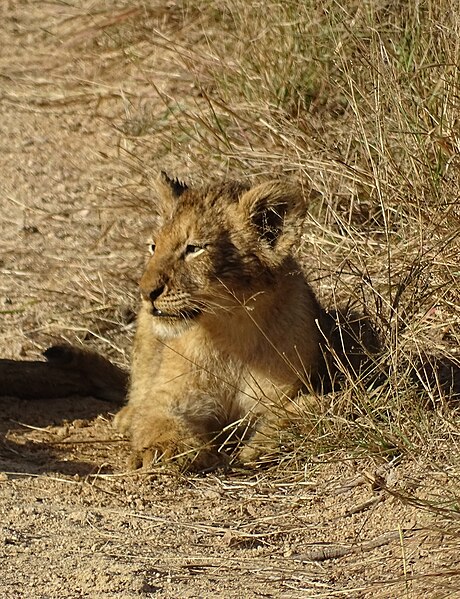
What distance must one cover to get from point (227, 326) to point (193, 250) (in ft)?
1.29

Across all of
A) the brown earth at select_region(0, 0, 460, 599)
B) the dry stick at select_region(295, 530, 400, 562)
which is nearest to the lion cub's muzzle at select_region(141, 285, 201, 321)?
the brown earth at select_region(0, 0, 460, 599)

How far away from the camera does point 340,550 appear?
4.67 meters

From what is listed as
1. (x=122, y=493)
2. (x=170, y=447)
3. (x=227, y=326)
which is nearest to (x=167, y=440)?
(x=170, y=447)

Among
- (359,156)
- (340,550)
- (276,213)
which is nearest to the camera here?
(340,550)

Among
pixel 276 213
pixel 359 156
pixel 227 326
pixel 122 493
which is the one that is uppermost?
A: pixel 359 156

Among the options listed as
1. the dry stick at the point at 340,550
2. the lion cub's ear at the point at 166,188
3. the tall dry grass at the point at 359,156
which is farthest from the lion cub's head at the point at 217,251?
the dry stick at the point at 340,550

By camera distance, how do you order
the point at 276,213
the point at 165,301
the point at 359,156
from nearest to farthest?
the point at 165,301, the point at 276,213, the point at 359,156

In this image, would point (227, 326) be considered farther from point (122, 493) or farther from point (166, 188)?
point (122, 493)

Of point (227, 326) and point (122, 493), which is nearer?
point (122, 493)

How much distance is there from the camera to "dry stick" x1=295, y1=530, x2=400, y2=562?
4.64 m

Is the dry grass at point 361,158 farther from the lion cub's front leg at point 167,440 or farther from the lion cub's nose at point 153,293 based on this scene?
the lion cub's nose at point 153,293

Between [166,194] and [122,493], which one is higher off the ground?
[166,194]

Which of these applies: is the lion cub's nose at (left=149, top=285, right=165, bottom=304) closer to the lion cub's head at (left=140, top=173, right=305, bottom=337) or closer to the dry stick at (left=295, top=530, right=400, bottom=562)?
the lion cub's head at (left=140, top=173, right=305, bottom=337)

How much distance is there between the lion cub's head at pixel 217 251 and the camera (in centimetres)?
560
